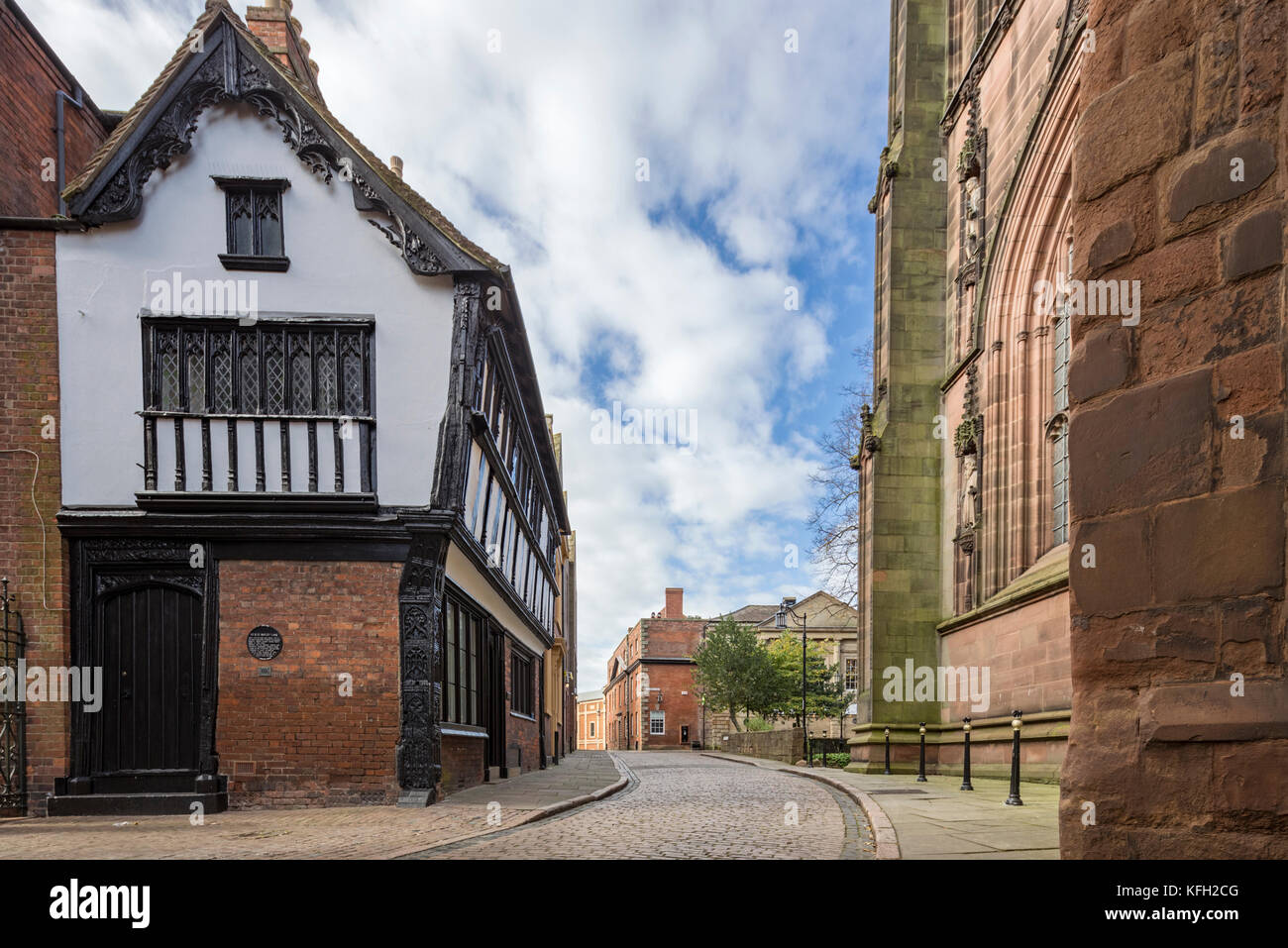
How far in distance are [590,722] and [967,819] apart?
10318cm

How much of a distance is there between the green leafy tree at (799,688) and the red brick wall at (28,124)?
117 ft

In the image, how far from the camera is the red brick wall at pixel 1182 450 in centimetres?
225

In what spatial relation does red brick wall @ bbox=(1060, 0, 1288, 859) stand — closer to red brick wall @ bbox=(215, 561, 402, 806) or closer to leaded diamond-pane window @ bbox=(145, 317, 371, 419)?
red brick wall @ bbox=(215, 561, 402, 806)

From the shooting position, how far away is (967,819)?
7.43m

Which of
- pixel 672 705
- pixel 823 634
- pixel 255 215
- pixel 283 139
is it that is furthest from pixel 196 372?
pixel 672 705

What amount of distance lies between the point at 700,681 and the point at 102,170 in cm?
3913

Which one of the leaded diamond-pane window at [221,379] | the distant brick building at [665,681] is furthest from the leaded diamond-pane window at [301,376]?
the distant brick building at [665,681]

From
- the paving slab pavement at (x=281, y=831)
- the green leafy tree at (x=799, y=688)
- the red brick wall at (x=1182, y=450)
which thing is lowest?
the green leafy tree at (x=799, y=688)

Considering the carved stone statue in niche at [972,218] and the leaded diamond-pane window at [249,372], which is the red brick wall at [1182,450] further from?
the carved stone statue in niche at [972,218]

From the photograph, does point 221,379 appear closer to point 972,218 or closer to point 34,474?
point 34,474

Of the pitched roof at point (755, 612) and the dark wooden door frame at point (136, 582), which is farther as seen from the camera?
the pitched roof at point (755, 612)

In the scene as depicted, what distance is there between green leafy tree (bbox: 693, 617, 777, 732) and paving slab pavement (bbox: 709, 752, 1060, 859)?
98.0 feet

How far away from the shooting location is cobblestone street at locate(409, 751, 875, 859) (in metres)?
6.15
